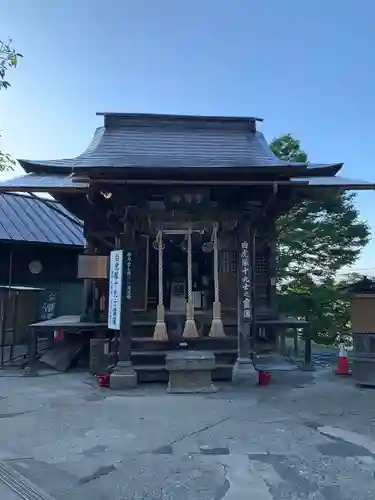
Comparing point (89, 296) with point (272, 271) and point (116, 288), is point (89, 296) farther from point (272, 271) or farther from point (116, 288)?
point (272, 271)

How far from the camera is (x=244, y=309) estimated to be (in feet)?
23.7

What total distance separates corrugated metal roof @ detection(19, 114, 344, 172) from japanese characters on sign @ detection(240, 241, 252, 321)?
1.43 m

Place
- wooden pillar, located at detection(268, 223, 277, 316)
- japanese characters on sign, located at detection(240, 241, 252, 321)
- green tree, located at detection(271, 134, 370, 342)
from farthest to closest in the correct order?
green tree, located at detection(271, 134, 370, 342), wooden pillar, located at detection(268, 223, 277, 316), japanese characters on sign, located at detection(240, 241, 252, 321)

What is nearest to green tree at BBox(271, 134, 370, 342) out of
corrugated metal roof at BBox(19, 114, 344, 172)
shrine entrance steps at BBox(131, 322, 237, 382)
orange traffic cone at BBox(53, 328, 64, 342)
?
corrugated metal roof at BBox(19, 114, 344, 172)

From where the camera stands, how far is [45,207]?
50.0 feet

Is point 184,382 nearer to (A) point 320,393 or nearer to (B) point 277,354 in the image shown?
(A) point 320,393

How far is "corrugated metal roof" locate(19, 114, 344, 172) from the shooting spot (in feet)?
24.3

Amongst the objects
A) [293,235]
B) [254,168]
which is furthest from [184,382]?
[293,235]

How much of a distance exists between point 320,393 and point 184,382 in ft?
6.71

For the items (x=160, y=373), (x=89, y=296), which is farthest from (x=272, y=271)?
(x=89, y=296)

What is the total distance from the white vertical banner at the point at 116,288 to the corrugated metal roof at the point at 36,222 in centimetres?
596

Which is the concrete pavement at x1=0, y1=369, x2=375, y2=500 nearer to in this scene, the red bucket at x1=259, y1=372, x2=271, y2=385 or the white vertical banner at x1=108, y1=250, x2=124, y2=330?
the red bucket at x1=259, y1=372, x2=271, y2=385

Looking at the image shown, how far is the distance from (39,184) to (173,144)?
304 centimetres

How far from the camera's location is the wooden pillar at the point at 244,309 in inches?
281
